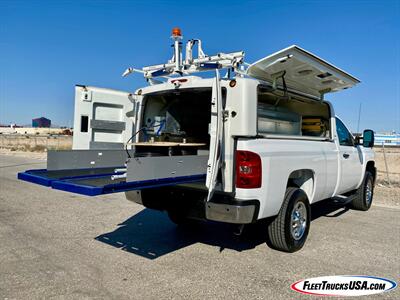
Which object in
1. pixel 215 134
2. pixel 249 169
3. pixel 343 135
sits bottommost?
pixel 249 169

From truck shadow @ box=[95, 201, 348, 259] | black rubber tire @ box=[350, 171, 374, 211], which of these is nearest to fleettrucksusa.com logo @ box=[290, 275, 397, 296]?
truck shadow @ box=[95, 201, 348, 259]

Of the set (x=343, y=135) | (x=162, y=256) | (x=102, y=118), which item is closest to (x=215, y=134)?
(x=162, y=256)

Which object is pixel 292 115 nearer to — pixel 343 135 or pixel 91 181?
pixel 343 135

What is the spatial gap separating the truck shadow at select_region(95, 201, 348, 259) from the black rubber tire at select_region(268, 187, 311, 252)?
0.23 m

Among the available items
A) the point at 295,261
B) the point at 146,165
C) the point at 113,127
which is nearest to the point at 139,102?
the point at 113,127

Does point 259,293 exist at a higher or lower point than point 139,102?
lower

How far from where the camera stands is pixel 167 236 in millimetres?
5359

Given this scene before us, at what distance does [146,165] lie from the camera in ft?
11.8

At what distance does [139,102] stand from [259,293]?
3.24m

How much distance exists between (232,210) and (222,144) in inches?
29.8

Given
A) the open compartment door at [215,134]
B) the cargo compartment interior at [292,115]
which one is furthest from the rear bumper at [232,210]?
the cargo compartment interior at [292,115]

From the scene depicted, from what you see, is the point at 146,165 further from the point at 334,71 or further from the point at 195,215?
the point at 334,71

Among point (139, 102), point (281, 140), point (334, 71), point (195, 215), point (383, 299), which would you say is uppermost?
point (334, 71)

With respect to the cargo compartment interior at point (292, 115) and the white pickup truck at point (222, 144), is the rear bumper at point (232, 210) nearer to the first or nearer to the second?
the white pickup truck at point (222, 144)
